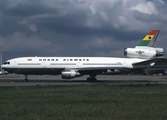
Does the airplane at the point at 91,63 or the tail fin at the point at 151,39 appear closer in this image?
the airplane at the point at 91,63

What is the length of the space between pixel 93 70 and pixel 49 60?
7.47m

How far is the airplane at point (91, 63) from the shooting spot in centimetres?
3156

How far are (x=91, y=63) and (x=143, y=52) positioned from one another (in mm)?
9126

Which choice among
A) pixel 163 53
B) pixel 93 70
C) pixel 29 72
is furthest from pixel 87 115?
pixel 163 53

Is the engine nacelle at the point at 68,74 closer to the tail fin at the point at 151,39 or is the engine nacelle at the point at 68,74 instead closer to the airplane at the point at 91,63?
the airplane at the point at 91,63

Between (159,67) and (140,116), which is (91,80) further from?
(159,67)

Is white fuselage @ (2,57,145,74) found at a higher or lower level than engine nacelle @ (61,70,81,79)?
higher

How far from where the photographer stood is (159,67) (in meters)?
97.2

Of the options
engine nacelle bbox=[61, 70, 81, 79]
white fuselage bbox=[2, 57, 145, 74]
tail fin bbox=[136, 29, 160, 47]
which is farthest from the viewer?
tail fin bbox=[136, 29, 160, 47]

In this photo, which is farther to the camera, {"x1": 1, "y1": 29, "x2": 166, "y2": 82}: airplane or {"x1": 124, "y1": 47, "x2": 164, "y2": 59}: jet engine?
{"x1": 124, "y1": 47, "x2": 164, "y2": 59}: jet engine

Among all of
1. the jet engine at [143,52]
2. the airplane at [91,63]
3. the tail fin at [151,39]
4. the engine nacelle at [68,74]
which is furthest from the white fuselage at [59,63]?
the tail fin at [151,39]

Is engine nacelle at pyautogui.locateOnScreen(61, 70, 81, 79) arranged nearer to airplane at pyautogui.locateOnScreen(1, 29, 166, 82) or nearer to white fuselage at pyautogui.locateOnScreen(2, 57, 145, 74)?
airplane at pyautogui.locateOnScreen(1, 29, 166, 82)

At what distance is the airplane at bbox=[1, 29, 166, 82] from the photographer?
31.6 metres

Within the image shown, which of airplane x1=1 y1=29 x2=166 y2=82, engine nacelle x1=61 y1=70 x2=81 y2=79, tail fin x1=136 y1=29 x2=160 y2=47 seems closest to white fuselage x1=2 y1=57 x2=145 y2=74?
airplane x1=1 y1=29 x2=166 y2=82
